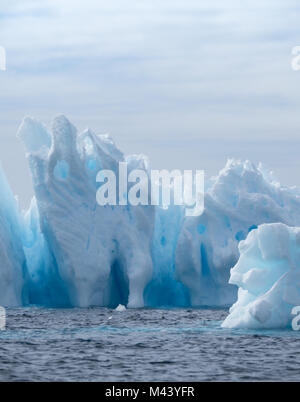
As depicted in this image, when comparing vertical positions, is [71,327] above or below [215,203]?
below

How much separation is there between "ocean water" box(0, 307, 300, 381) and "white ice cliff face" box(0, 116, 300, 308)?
13.6 ft

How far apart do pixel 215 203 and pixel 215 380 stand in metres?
19.4

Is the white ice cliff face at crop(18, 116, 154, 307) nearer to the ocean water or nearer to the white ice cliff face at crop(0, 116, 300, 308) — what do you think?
the white ice cliff face at crop(0, 116, 300, 308)

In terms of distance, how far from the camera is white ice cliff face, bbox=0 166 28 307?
104 feet

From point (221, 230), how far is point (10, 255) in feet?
29.3

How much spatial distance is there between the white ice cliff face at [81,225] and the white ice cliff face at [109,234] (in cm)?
4

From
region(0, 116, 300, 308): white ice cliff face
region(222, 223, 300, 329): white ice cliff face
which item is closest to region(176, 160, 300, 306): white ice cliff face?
region(0, 116, 300, 308): white ice cliff face

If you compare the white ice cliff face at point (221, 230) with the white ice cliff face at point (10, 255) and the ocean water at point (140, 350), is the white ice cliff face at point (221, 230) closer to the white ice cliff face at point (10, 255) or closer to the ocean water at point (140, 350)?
the ocean water at point (140, 350)

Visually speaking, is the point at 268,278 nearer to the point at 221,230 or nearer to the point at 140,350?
the point at 140,350

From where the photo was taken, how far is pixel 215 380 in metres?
16.3

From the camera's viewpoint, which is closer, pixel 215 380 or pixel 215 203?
pixel 215 380
